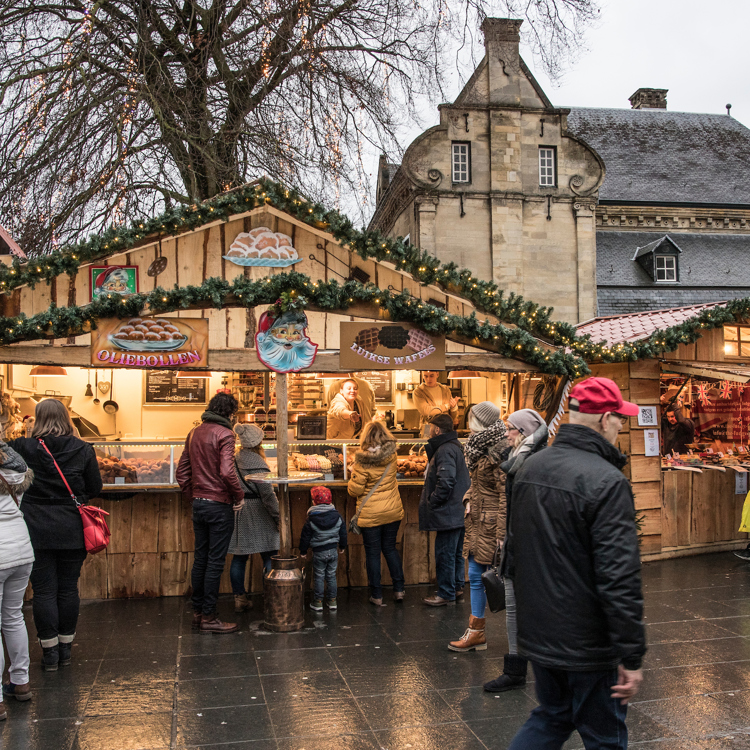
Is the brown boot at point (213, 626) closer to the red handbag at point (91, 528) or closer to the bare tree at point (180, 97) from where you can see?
the red handbag at point (91, 528)

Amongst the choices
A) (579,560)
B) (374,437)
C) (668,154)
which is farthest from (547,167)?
(579,560)

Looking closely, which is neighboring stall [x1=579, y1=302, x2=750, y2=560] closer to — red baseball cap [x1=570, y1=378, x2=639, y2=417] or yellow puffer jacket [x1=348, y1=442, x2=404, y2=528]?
yellow puffer jacket [x1=348, y1=442, x2=404, y2=528]

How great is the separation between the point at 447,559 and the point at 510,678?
2182 mm

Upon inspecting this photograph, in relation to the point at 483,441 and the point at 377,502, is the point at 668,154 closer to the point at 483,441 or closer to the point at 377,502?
the point at 377,502

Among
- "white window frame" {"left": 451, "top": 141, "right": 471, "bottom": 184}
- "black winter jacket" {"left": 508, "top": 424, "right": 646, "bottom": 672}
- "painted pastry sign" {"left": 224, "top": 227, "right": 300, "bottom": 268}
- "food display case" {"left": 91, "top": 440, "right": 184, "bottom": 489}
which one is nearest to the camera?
"black winter jacket" {"left": 508, "top": 424, "right": 646, "bottom": 672}

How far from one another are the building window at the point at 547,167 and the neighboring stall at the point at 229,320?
17475 mm

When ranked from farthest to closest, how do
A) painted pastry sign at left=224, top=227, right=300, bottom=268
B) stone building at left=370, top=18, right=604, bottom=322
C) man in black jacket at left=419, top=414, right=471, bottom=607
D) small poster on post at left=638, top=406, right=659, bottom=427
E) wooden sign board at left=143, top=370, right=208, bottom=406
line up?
stone building at left=370, top=18, right=604, bottom=322
wooden sign board at left=143, top=370, right=208, bottom=406
small poster on post at left=638, top=406, right=659, bottom=427
painted pastry sign at left=224, top=227, right=300, bottom=268
man in black jacket at left=419, top=414, right=471, bottom=607

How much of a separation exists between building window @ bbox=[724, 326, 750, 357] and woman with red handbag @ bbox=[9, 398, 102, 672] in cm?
789

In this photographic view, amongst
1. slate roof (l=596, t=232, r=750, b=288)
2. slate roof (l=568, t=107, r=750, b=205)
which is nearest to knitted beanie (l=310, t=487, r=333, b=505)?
slate roof (l=596, t=232, r=750, b=288)

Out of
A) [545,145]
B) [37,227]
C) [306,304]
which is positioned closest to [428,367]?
[306,304]

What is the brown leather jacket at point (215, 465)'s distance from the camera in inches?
251

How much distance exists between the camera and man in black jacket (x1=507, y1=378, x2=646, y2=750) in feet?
8.71

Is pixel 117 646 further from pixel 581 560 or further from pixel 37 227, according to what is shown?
pixel 37 227

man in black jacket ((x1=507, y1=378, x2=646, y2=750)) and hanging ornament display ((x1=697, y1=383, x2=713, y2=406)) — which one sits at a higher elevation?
hanging ornament display ((x1=697, y1=383, x2=713, y2=406))
